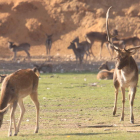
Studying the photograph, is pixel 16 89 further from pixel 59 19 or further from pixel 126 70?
pixel 59 19

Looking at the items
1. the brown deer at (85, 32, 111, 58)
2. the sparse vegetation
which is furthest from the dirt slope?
the sparse vegetation

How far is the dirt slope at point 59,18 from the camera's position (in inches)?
1505

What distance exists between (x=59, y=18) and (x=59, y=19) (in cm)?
10

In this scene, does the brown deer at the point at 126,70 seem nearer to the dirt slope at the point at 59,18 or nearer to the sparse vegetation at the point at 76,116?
the sparse vegetation at the point at 76,116

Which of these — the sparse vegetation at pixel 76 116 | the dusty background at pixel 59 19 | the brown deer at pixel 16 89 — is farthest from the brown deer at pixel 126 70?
the dusty background at pixel 59 19

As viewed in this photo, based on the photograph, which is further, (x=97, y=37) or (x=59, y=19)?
(x=59, y=19)

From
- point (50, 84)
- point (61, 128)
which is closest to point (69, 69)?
point (50, 84)

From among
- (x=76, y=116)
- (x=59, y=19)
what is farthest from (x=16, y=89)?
(x=59, y=19)

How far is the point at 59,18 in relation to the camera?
39.1 metres

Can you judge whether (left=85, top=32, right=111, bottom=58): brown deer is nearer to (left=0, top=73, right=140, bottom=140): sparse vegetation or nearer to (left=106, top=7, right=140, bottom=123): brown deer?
(left=0, top=73, right=140, bottom=140): sparse vegetation

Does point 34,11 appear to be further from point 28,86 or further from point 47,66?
point 28,86

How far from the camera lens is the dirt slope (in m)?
38.2

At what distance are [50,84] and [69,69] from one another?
27.2 ft

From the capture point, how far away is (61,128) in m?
8.54
